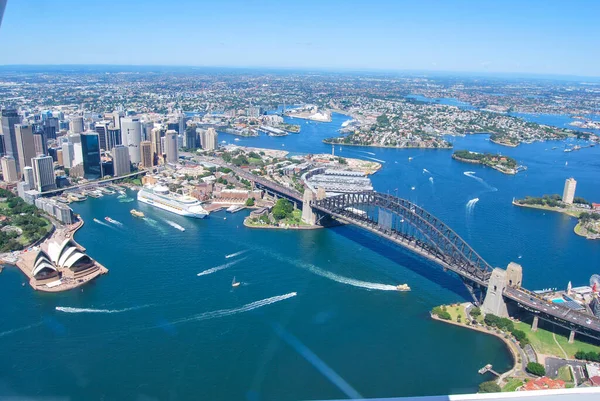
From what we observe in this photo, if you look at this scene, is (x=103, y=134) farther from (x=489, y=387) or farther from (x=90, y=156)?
(x=489, y=387)

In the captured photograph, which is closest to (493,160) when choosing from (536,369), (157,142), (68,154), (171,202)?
(157,142)

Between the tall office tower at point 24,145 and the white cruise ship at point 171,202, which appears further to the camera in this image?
the tall office tower at point 24,145

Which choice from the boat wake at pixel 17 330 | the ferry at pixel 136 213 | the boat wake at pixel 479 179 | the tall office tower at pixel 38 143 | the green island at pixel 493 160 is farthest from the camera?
the green island at pixel 493 160

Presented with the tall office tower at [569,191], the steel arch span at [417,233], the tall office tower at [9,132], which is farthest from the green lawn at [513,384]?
the tall office tower at [9,132]

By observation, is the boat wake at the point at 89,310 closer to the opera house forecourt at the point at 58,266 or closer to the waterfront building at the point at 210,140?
the opera house forecourt at the point at 58,266

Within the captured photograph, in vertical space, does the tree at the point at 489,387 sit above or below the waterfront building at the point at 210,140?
below

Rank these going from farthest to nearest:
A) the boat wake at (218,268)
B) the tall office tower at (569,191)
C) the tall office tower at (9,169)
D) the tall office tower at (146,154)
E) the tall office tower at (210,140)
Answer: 1. the tall office tower at (210,140)
2. the tall office tower at (146,154)
3. the tall office tower at (9,169)
4. the tall office tower at (569,191)
5. the boat wake at (218,268)

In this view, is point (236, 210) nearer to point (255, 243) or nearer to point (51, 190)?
point (255, 243)
